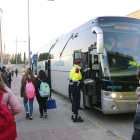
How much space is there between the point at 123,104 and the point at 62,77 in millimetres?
4928

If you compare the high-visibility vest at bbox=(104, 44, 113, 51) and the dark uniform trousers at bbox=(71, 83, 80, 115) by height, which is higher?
the high-visibility vest at bbox=(104, 44, 113, 51)

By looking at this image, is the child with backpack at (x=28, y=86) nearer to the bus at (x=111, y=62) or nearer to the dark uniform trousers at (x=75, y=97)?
the dark uniform trousers at (x=75, y=97)

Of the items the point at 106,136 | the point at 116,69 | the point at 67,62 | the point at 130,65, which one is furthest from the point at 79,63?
the point at 67,62

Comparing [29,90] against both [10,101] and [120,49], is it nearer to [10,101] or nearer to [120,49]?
[120,49]

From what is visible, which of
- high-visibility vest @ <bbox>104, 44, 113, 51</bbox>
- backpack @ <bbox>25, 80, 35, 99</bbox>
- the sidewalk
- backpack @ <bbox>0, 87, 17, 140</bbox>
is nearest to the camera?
backpack @ <bbox>0, 87, 17, 140</bbox>

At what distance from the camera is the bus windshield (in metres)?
5.65

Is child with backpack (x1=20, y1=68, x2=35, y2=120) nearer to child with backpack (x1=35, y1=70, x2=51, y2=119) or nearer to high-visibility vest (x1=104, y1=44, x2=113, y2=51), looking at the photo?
child with backpack (x1=35, y1=70, x2=51, y2=119)

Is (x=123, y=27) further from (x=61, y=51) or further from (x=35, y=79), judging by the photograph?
(x=61, y=51)

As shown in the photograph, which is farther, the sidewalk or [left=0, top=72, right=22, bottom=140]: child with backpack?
the sidewalk

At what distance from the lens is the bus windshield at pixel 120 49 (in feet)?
18.5

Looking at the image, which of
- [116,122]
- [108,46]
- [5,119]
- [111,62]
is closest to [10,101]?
[5,119]

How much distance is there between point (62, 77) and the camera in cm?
993

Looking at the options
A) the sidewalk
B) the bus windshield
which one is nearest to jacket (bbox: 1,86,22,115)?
the sidewalk

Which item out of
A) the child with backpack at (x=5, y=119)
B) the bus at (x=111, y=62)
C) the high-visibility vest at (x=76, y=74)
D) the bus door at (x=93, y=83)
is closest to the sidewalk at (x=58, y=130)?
the bus door at (x=93, y=83)
